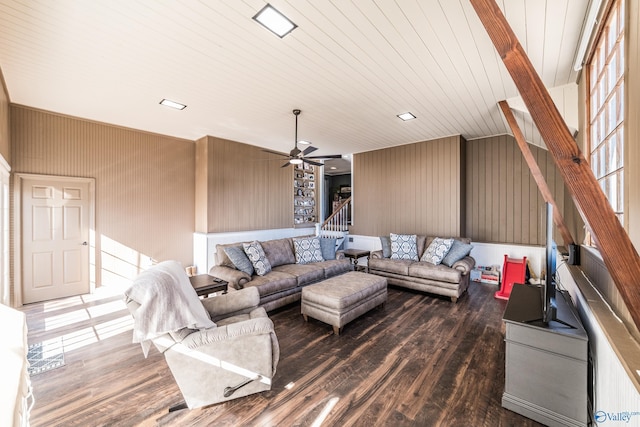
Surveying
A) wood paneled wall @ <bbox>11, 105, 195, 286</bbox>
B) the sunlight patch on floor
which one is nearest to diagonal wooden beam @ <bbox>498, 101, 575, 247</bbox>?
the sunlight patch on floor

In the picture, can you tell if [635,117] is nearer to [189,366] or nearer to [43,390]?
[189,366]

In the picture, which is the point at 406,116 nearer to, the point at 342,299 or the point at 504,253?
the point at 342,299

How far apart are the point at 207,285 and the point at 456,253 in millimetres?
4029

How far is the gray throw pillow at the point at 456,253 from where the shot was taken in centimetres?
458

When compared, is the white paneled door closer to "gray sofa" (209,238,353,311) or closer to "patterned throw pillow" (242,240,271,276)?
"gray sofa" (209,238,353,311)

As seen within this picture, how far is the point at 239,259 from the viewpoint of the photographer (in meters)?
3.99

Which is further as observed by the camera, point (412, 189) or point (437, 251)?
point (412, 189)

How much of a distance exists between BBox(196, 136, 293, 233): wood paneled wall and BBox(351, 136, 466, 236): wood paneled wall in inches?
78.4

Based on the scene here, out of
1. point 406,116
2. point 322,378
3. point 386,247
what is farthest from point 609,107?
point 386,247

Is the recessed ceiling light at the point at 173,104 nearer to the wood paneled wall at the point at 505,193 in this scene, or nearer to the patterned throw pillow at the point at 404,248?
the patterned throw pillow at the point at 404,248

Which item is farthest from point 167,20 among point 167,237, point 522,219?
point 522,219

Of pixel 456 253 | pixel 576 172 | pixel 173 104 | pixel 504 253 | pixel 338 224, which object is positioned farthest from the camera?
pixel 338 224

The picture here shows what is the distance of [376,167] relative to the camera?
6.62 m

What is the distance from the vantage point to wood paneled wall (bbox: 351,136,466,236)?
5.45 m
